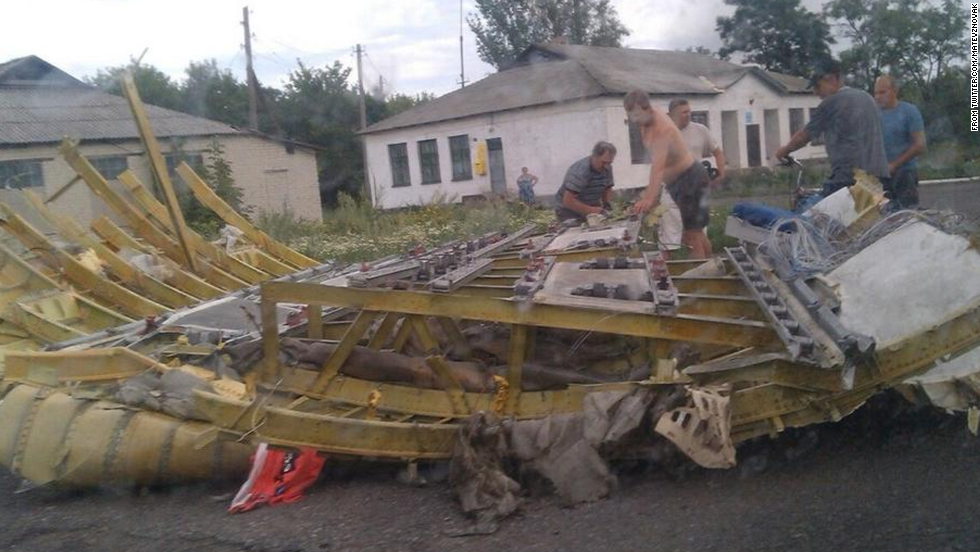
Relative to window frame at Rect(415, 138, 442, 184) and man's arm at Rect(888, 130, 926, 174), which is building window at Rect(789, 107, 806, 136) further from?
man's arm at Rect(888, 130, 926, 174)

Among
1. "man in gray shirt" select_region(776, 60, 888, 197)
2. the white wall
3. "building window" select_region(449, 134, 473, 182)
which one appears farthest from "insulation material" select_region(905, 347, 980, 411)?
"building window" select_region(449, 134, 473, 182)

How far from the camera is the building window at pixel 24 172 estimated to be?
19.3 metres

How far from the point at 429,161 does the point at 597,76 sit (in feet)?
25.6

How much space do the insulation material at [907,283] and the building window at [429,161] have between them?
23.6 metres

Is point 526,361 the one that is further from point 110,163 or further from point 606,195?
point 110,163

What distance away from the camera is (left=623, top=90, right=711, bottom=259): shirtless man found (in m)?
8.07

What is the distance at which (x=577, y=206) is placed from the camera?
9.16m

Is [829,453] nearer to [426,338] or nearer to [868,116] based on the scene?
[426,338]

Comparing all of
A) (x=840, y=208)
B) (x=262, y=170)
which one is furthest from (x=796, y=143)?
(x=262, y=170)

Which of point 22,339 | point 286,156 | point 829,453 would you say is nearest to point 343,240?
point 22,339

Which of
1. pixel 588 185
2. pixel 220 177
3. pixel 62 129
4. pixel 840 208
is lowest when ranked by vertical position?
pixel 840 208

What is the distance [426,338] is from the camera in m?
5.18

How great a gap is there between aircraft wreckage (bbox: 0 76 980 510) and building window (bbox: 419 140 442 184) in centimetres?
2238

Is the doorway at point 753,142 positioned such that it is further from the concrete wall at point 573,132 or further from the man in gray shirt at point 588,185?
the man in gray shirt at point 588,185
